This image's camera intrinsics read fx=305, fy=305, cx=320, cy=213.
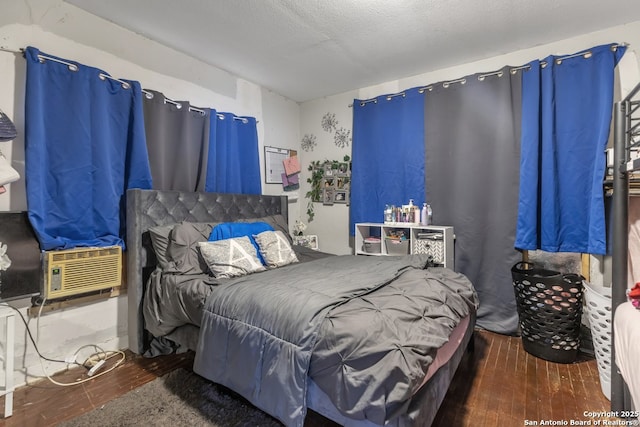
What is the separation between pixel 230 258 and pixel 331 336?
115 cm

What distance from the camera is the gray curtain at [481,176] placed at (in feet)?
8.40

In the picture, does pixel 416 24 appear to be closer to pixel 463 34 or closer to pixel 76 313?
pixel 463 34

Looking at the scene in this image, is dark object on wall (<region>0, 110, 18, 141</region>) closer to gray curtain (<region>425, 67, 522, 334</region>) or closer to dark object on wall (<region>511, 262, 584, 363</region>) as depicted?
gray curtain (<region>425, 67, 522, 334</region>)

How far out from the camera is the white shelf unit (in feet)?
8.83

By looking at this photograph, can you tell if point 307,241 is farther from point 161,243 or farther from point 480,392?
point 480,392

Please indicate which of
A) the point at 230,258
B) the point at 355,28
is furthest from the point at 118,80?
the point at 355,28

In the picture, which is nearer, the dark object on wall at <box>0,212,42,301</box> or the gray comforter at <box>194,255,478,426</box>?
the gray comforter at <box>194,255,478,426</box>

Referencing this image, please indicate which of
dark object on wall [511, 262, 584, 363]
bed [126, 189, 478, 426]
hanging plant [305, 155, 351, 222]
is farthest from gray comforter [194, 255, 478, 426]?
hanging plant [305, 155, 351, 222]

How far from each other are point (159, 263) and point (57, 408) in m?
0.93

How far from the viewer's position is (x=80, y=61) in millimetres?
2131

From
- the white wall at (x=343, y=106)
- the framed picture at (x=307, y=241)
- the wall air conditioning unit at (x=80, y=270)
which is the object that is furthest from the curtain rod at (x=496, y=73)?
the wall air conditioning unit at (x=80, y=270)

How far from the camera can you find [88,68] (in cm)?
210

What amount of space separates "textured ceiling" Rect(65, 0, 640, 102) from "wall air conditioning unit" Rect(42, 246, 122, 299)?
1.68 meters

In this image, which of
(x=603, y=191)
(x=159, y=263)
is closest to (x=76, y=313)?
(x=159, y=263)
